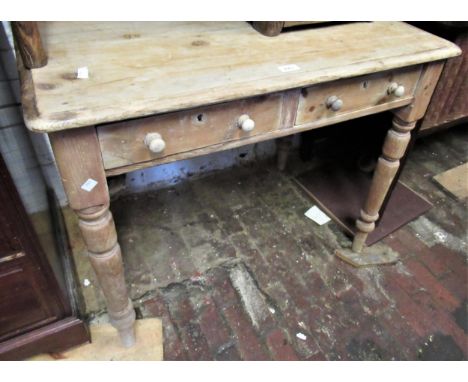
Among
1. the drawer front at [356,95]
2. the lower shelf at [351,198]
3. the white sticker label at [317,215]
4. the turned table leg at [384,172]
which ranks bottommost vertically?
the white sticker label at [317,215]

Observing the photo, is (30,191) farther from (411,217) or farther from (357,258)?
(411,217)

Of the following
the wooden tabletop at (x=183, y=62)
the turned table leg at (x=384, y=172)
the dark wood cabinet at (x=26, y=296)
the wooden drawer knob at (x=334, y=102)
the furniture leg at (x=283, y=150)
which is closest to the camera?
the wooden tabletop at (x=183, y=62)

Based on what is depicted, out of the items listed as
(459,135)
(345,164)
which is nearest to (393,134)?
(345,164)

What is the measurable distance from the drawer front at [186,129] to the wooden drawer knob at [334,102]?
14cm

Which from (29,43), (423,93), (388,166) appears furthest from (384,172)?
(29,43)

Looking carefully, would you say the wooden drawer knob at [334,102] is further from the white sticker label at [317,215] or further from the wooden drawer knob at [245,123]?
the white sticker label at [317,215]

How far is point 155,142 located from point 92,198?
0.62ft

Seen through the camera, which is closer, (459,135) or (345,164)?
(345,164)

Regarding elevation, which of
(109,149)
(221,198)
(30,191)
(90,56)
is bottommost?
(221,198)

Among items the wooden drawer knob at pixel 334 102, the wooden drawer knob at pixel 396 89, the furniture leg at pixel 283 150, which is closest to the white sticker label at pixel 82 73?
the wooden drawer knob at pixel 334 102

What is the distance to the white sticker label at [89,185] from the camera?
794mm

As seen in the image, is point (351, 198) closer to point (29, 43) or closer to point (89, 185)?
point (89, 185)
